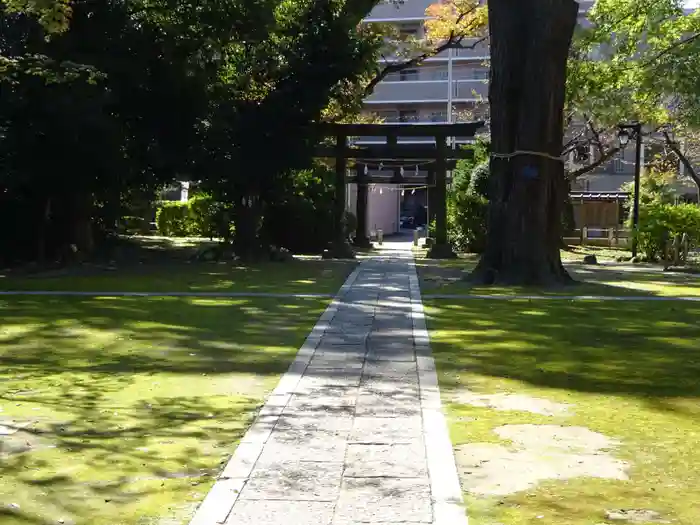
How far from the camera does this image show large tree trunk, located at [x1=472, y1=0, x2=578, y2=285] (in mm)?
15648

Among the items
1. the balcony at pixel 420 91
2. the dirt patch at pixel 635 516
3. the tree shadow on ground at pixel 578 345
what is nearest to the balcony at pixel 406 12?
the balcony at pixel 420 91

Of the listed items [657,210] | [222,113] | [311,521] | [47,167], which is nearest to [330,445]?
[311,521]

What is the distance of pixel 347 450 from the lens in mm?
5203

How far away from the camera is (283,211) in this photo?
90.1ft

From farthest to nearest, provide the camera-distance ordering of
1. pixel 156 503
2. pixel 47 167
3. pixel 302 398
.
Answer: pixel 47 167 < pixel 302 398 < pixel 156 503

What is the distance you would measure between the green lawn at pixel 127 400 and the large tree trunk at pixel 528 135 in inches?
201

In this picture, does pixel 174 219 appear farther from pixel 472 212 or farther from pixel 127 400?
pixel 127 400

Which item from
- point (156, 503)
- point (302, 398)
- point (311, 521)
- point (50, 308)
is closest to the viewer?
point (311, 521)

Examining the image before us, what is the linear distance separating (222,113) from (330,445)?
1641cm

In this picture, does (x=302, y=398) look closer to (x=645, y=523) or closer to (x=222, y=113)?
(x=645, y=523)

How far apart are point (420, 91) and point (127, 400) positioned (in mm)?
44202

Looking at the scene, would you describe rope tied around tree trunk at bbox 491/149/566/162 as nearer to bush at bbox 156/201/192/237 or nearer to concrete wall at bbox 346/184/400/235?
bush at bbox 156/201/192/237

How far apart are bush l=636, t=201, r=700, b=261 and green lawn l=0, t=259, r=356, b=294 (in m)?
8.26

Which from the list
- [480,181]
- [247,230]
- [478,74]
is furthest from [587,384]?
[478,74]
